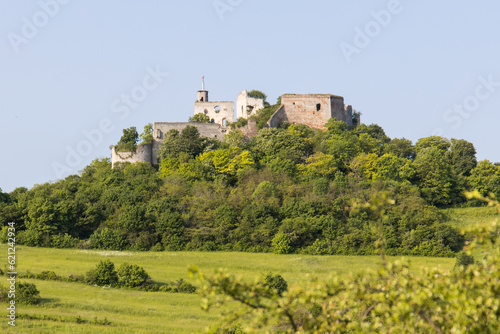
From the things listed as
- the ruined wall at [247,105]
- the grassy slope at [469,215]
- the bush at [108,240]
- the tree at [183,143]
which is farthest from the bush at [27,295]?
the ruined wall at [247,105]

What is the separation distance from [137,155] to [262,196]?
511 inches

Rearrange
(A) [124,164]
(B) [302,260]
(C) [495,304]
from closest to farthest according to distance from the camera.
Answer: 1. (C) [495,304]
2. (B) [302,260]
3. (A) [124,164]

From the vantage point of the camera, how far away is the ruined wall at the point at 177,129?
192ft

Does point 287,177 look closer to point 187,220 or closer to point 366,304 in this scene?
point 187,220

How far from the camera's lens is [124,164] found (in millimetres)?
56938

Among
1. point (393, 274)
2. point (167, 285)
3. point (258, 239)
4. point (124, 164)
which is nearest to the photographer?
point (393, 274)

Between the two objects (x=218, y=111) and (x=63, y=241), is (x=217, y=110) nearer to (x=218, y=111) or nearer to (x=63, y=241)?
(x=218, y=111)

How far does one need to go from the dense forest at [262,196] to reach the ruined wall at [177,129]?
44.0 inches

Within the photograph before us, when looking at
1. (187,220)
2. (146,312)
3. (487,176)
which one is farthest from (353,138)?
(146,312)

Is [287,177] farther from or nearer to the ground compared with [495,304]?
farther from the ground

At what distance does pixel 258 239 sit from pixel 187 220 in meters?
4.99

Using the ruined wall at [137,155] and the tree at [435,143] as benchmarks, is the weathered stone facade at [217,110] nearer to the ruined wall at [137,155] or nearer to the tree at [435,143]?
the ruined wall at [137,155]

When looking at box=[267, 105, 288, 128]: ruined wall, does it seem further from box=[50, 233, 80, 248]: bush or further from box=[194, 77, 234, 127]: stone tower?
box=[50, 233, 80, 248]: bush

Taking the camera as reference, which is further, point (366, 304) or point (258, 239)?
point (258, 239)
